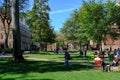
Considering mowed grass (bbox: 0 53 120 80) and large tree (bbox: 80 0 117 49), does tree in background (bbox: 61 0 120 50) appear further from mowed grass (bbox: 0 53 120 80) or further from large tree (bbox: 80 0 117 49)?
mowed grass (bbox: 0 53 120 80)

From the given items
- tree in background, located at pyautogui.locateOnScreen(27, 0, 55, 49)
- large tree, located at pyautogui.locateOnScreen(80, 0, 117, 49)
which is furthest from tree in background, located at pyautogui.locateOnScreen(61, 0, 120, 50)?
Result: tree in background, located at pyautogui.locateOnScreen(27, 0, 55, 49)

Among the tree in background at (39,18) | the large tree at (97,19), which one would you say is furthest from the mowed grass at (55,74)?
the tree in background at (39,18)

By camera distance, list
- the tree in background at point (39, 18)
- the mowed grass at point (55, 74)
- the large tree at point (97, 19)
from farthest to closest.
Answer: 1. the tree in background at point (39, 18)
2. the large tree at point (97, 19)
3. the mowed grass at point (55, 74)

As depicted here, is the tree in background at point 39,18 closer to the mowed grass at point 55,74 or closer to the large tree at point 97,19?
the large tree at point 97,19

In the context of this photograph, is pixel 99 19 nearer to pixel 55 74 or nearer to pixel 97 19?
pixel 97 19

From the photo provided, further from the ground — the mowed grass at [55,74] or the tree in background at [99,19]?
the tree in background at [99,19]

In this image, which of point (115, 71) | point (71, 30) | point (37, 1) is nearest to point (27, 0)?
point (37, 1)

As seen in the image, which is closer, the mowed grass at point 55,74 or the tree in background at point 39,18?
the mowed grass at point 55,74

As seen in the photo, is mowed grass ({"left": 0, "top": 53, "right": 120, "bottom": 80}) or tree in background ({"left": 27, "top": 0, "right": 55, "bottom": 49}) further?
tree in background ({"left": 27, "top": 0, "right": 55, "bottom": 49})

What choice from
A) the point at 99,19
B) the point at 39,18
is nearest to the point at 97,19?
the point at 99,19

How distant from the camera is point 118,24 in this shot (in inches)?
2258

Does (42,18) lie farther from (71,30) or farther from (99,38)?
(99,38)

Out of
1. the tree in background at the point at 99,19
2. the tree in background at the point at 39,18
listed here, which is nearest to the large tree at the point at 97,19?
the tree in background at the point at 99,19

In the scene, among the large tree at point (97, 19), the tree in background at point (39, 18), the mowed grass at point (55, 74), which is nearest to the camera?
the mowed grass at point (55, 74)
